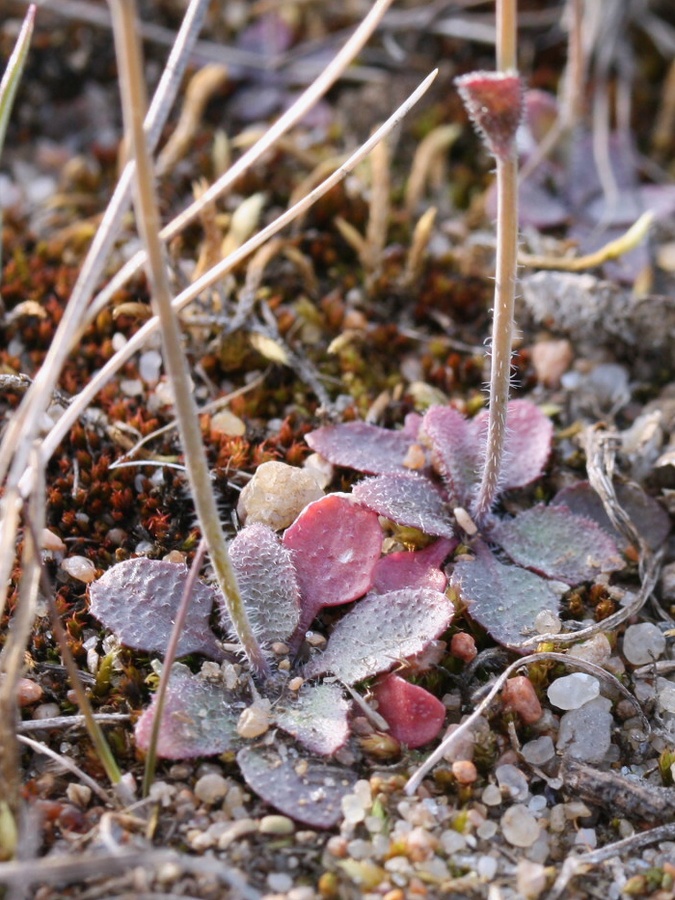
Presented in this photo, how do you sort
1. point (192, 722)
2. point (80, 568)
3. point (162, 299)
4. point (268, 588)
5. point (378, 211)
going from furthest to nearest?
point (378, 211)
point (80, 568)
point (268, 588)
point (192, 722)
point (162, 299)

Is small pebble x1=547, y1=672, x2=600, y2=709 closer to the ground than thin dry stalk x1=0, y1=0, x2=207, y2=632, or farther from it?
closer to the ground

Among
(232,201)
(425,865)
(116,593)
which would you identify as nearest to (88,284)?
(116,593)

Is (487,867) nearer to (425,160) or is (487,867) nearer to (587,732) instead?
(587,732)

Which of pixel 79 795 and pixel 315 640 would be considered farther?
pixel 315 640

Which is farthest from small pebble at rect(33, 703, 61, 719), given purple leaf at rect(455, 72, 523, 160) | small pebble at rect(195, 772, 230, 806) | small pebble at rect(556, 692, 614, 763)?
purple leaf at rect(455, 72, 523, 160)

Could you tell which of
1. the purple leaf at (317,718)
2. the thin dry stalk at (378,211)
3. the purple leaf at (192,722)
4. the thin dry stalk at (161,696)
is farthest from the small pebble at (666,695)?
the thin dry stalk at (378,211)

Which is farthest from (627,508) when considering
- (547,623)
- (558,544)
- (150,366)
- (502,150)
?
(150,366)

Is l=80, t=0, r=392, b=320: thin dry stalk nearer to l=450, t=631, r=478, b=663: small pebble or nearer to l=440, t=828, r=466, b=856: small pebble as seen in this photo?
l=450, t=631, r=478, b=663: small pebble
